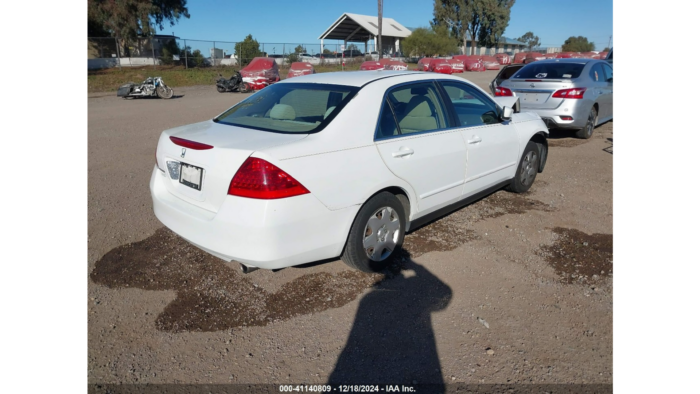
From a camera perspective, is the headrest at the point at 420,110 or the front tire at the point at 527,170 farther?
the front tire at the point at 527,170

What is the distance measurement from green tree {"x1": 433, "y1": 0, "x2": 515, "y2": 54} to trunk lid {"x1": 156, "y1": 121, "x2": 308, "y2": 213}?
236 feet

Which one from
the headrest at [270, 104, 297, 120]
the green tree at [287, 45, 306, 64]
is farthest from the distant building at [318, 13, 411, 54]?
the headrest at [270, 104, 297, 120]

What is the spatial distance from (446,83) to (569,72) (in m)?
5.88

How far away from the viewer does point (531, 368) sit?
8.76ft

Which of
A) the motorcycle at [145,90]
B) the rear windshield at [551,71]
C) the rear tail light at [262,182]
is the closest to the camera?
the rear tail light at [262,182]

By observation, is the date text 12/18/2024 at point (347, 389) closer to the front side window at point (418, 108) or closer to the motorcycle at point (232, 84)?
the front side window at point (418, 108)

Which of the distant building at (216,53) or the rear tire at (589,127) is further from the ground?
the distant building at (216,53)

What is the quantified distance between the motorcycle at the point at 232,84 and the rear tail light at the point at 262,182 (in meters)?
20.7

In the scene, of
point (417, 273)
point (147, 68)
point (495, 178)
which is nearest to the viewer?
point (417, 273)

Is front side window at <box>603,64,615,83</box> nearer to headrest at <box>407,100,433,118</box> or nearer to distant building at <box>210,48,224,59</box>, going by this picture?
headrest at <box>407,100,433,118</box>

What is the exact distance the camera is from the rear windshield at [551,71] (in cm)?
902

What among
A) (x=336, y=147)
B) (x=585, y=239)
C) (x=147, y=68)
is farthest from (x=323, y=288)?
(x=147, y=68)

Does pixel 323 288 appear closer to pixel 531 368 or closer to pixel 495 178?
pixel 531 368

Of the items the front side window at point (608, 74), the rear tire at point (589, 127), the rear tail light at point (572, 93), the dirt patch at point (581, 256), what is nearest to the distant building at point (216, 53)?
the front side window at point (608, 74)
